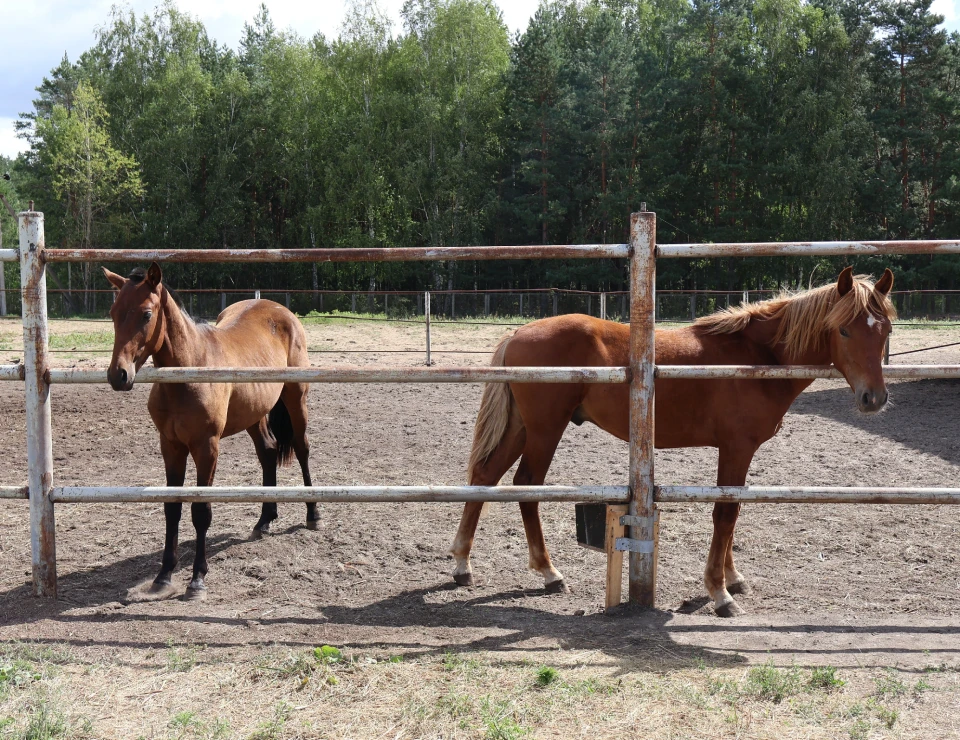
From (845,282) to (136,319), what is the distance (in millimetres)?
3435

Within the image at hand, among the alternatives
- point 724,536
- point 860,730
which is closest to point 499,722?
point 860,730

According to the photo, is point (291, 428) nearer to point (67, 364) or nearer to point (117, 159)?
point (67, 364)

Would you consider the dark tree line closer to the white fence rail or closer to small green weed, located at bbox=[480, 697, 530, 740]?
the white fence rail

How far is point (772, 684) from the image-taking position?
2871 mm

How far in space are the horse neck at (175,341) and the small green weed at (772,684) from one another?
3222 mm

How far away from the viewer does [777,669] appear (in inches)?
120

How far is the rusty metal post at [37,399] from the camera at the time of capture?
3.74m

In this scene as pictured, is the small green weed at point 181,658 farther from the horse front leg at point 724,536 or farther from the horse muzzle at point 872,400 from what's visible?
the horse muzzle at point 872,400

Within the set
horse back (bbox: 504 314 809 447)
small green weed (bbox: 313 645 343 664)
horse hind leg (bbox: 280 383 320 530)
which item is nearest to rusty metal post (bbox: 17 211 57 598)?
small green weed (bbox: 313 645 343 664)

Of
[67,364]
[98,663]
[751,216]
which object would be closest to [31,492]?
[98,663]

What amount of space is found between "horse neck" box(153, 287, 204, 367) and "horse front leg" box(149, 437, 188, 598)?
1.49 ft

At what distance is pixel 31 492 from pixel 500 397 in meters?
2.44

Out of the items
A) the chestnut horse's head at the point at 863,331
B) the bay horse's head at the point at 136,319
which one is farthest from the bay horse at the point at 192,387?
the chestnut horse's head at the point at 863,331

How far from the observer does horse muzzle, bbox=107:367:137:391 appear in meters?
3.60
